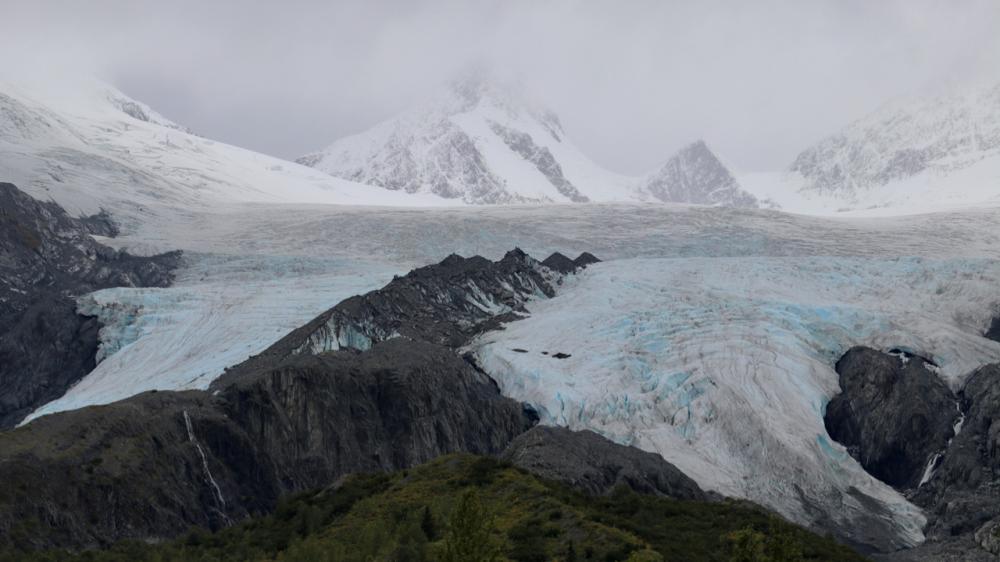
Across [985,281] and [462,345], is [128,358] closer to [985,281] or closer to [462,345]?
[462,345]

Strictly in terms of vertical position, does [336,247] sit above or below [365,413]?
above

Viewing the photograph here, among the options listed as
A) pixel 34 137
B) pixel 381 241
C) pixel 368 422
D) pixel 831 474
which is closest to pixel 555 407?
pixel 368 422

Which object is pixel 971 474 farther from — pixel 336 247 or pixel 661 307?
pixel 336 247

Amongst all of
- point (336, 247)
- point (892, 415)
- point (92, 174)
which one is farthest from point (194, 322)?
point (92, 174)

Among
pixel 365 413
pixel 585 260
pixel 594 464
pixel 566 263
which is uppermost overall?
pixel 566 263

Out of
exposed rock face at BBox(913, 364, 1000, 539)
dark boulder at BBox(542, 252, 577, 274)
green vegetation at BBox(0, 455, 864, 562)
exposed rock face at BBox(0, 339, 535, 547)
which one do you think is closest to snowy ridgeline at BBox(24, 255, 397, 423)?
exposed rock face at BBox(0, 339, 535, 547)

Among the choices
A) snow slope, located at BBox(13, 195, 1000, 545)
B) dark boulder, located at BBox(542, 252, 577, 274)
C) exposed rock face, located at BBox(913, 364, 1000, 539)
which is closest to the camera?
exposed rock face, located at BBox(913, 364, 1000, 539)

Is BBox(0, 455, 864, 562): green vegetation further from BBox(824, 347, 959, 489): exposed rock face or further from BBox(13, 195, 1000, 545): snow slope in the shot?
BBox(824, 347, 959, 489): exposed rock face
